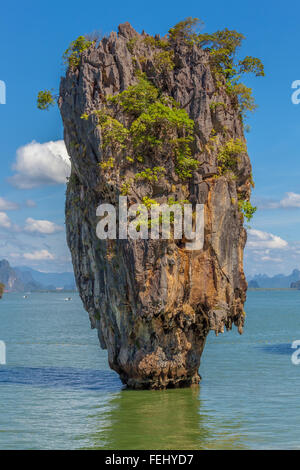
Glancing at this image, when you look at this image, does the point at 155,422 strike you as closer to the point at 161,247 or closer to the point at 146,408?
the point at 146,408

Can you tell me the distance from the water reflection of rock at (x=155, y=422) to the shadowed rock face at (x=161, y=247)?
1.05m

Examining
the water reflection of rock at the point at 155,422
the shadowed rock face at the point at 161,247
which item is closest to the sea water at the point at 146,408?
the water reflection of rock at the point at 155,422

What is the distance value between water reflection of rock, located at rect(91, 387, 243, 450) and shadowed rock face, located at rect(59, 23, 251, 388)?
105cm

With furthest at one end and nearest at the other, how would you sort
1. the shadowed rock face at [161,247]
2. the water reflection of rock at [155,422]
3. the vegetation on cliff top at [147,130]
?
the vegetation on cliff top at [147,130], the shadowed rock face at [161,247], the water reflection of rock at [155,422]

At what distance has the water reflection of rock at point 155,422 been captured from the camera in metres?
18.6

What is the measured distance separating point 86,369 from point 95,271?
364 inches

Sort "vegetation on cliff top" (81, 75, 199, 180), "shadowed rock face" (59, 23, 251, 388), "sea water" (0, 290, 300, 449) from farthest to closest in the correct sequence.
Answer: "vegetation on cliff top" (81, 75, 199, 180)
"shadowed rock face" (59, 23, 251, 388)
"sea water" (0, 290, 300, 449)

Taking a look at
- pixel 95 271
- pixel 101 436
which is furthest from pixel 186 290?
pixel 101 436

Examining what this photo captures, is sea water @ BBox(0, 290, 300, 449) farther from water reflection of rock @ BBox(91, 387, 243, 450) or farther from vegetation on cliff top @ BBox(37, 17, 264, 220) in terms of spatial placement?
vegetation on cliff top @ BBox(37, 17, 264, 220)

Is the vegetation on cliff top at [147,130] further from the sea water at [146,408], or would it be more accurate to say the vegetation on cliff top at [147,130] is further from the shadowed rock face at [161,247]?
the sea water at [146,408]

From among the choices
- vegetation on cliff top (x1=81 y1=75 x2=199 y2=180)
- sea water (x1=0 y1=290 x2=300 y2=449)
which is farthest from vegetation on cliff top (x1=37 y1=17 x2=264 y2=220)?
sea water (x1=0 y1=290 x2=300 y2=449)

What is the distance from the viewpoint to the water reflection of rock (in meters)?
18.6

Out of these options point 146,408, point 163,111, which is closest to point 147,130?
point 163,111
